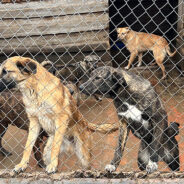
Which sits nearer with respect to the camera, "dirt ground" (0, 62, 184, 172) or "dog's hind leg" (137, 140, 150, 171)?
"dog's hind leg" (137, 140, 150, 171)

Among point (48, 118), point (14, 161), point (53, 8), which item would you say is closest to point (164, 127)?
point (48, 118)

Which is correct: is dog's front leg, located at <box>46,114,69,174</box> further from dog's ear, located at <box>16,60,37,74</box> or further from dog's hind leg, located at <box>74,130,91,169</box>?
dog's ear, located at <box>16,60,37,74</box>

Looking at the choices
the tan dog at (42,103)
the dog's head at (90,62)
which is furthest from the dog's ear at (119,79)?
the dog's head at (90,62)

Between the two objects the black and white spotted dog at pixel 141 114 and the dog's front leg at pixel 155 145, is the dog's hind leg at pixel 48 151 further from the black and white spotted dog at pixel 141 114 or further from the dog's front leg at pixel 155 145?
the dog's front leg at pixel 155 145

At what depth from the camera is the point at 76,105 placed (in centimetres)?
512

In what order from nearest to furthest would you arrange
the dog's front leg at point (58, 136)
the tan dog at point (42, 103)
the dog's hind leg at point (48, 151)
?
the dog's front leg at point (58, 136) → the tan dog at point (42, 103) → the dog's hind leg at point (48, 151)

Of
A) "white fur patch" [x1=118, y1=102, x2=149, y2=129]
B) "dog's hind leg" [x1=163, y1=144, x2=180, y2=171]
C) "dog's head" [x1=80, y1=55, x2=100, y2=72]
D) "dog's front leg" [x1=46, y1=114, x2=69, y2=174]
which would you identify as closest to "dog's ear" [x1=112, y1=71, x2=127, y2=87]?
"white fur patch" [x1=118, y1=102, x2=149, y2=129]

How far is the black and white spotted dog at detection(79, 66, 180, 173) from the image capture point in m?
4.65

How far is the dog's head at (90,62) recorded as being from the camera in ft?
25.2

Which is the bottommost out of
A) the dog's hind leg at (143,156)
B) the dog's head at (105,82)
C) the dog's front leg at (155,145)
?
the dog's hind leg at (143,156)

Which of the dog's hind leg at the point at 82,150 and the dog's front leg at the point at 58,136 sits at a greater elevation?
the dog's front leg at the point at 58,136

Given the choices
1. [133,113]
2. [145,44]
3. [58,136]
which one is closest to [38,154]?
[58,136]

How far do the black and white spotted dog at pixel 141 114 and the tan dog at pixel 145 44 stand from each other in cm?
413

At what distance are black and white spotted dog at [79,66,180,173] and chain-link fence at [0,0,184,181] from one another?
0.01 meters
